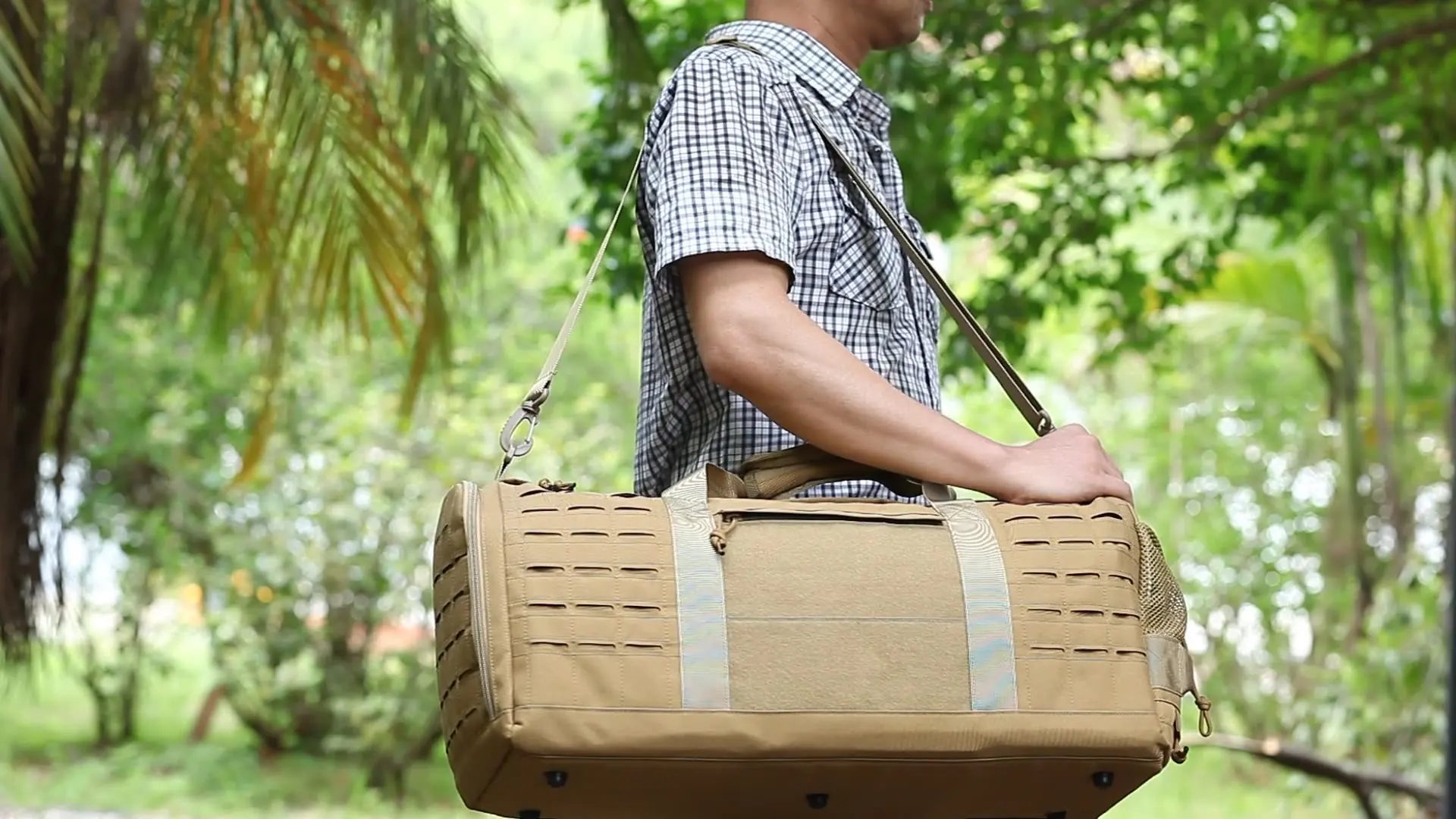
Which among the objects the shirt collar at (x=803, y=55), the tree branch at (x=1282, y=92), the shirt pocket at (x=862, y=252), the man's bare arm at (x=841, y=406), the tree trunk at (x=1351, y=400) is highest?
the tree branch at (x=1282, y=92)

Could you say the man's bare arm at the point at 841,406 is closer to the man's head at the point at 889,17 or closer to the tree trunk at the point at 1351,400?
the man's head at the point at 889,17

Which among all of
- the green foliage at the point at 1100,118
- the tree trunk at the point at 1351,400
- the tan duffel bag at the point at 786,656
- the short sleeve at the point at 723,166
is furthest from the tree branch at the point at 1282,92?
the tan duffel bag at the point at 786,656

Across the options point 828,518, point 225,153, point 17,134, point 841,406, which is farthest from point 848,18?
point 225,153

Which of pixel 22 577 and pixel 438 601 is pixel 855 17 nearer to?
pixel 438 601

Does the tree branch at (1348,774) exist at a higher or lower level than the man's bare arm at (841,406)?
lower

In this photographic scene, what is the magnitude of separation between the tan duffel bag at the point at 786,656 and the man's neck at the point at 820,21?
529 mm

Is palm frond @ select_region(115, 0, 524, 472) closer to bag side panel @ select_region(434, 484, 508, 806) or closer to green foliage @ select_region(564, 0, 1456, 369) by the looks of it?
green foliage @ select_region(564, 0, 1456, 369)

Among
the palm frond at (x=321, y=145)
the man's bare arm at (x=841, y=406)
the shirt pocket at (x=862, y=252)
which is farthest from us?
the palm frond at (x=321, y=145)

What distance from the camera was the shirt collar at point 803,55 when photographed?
164 centimetres

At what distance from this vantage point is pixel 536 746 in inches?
49.3

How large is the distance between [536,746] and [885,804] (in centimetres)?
30

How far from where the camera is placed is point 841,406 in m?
1.44

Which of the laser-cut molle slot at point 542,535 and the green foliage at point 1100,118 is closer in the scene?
the laser-cut molle slot at point 542,535

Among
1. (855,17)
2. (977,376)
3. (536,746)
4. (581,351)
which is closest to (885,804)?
(536,746)
